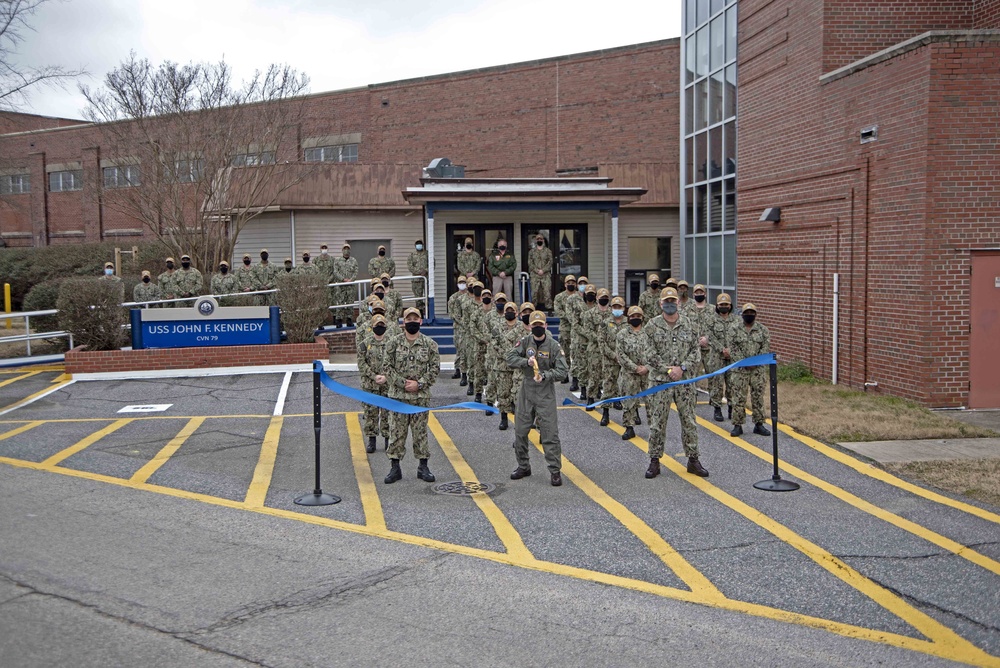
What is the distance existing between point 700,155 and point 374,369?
48.1 ft

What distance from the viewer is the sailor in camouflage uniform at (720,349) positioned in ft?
42.6

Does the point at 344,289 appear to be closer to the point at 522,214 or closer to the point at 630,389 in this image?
the point at 522,214

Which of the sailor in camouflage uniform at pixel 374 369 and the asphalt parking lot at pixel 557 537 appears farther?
the sailor in camouflage uniform at pixel 374 369

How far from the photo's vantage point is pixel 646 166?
26812 mm

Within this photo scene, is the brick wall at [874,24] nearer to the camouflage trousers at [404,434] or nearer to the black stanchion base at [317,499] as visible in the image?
the camouflage trousers at [404,434]

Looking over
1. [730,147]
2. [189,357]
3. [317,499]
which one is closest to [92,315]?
[189,357]

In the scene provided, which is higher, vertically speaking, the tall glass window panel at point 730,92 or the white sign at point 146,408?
the tall glass window panel at point 730,92

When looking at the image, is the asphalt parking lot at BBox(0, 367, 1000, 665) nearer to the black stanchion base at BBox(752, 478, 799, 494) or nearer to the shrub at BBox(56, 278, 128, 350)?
the black stanchion base at BBox(752, 478, 799, 494)

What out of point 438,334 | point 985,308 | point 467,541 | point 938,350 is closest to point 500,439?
point 467,541

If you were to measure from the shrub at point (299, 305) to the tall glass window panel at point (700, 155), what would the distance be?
9704mm

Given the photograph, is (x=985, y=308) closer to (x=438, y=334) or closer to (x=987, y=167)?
(x=987, y=167)

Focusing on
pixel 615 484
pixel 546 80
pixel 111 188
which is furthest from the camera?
pixel 546 80

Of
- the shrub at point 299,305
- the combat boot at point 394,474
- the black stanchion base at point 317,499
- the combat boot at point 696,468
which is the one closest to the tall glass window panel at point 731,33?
the shrub at point 299,305

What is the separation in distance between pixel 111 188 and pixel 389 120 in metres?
13.3
